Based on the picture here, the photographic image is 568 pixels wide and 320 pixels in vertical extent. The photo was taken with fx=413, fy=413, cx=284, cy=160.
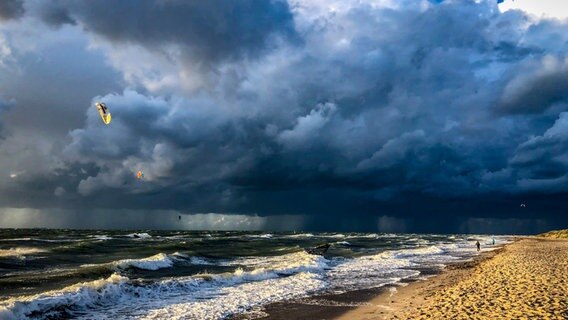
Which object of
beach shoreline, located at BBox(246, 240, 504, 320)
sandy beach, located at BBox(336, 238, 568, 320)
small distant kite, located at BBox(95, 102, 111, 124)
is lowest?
beach shoreline, located at BBox(246, 240, 504, 320)

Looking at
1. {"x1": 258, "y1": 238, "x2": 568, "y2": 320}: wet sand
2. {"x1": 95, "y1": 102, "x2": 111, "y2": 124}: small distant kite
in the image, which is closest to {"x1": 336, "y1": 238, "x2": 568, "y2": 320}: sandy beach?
{"x1": 258, "y1": 238, "x2": 568, "y2": 320}: wet sand

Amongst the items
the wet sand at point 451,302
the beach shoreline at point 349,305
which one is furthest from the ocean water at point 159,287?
the wet sand at point 451,302

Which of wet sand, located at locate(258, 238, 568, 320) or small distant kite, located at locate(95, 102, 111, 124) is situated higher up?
small distant kite, located at locate(95, 102, 111, 124)

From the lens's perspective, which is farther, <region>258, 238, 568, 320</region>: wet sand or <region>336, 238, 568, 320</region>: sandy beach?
<region>258, 238, 568, 320</region>: wet sand

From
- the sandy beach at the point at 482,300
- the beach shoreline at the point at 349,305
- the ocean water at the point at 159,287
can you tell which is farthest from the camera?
the ocean water at the point at 159,287

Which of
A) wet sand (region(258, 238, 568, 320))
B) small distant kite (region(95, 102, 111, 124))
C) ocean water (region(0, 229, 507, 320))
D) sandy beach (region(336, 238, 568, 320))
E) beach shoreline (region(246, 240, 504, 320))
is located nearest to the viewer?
sandy beach (region(336, 238, 568, 320))

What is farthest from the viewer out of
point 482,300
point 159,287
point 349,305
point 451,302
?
point 159,287

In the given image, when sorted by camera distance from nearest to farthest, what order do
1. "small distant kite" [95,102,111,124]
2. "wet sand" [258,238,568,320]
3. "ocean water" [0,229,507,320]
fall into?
"wet sand" [258,238,568,320] → "ocean water" [0,229,507,320] → "small distant kite" [95,102,111,124]

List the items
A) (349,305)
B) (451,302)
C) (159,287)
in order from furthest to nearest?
(159,287), (349,305), (451,302)

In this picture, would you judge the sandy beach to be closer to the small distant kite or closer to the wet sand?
the wet sand

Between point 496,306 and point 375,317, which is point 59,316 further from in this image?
point 496,306

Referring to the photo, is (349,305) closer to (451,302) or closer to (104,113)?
(451,302)

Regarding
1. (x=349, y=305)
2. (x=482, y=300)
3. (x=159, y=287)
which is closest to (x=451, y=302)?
(x=482, y=300)

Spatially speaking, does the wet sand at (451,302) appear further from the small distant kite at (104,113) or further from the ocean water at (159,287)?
the small distant kite at (104,113)
